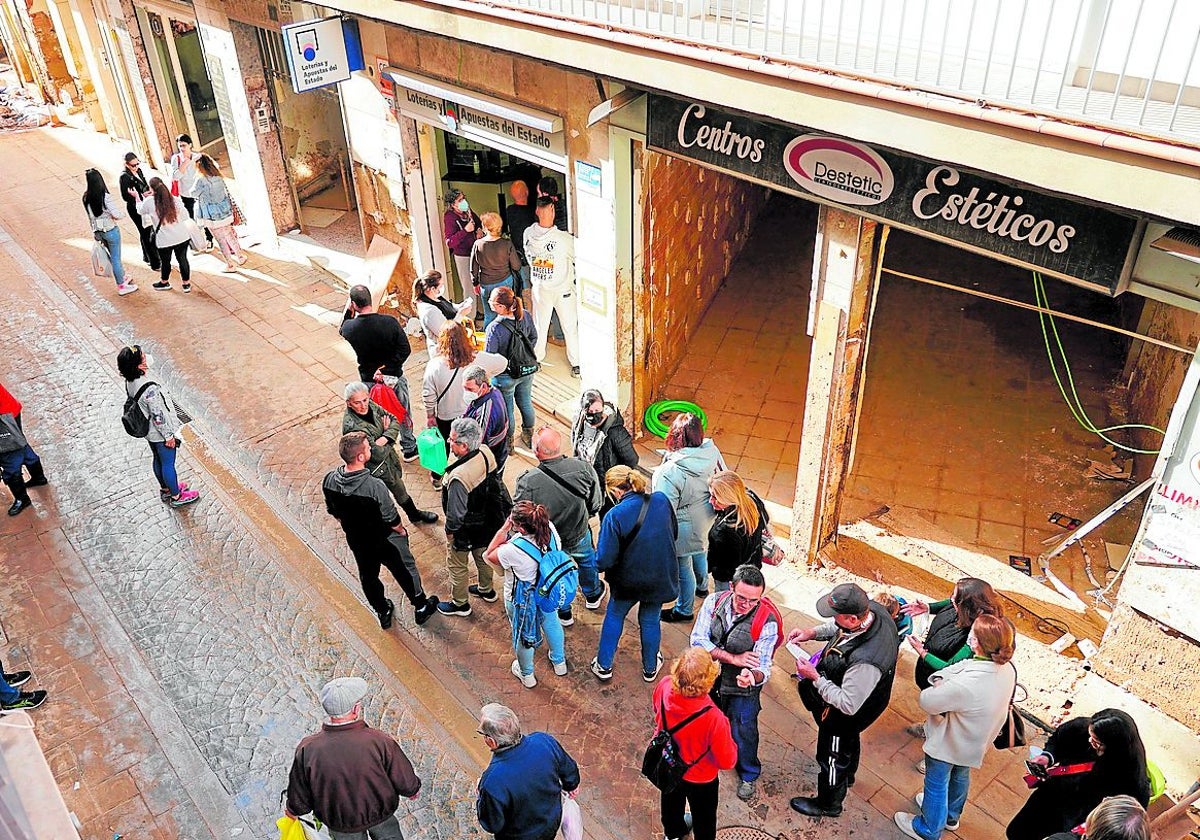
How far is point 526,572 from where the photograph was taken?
19.2 feet

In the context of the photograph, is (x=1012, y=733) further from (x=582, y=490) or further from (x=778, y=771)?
(x=582, y=490)

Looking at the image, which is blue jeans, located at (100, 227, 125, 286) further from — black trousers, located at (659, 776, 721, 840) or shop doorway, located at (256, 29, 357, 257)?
black trousers, located at (659, 776, 721, 840)

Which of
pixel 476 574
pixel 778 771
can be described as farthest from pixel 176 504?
pixel 778 771

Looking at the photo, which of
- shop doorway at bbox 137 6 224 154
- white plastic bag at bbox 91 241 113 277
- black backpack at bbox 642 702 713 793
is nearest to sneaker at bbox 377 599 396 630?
black backpack at bbox 642 702 713 793

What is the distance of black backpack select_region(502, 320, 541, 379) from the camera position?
328 inches

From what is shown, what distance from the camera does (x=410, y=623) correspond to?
291 inches

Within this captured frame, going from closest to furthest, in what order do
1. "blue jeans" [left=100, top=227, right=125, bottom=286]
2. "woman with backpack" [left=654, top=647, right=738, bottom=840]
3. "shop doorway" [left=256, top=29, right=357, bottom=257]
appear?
"woman with backpack" [left=654, top=647, right=738, bottom=840], "blue jeans" [left=100, top=227, right=125, bottom=286], "shop doorway" [left=256, top=29, right=357, bottom=257]

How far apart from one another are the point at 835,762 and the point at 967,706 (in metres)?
0.97

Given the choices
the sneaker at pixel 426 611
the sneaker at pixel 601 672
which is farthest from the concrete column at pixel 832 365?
the sneaker at pixel 426 611

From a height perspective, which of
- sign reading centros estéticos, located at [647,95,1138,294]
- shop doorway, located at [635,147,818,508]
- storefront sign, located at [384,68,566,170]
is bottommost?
shop doorway, located at [635,147,818,508]

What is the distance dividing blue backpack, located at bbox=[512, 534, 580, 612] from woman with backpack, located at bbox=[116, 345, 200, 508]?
4.09 meters

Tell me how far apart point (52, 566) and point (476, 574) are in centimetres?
380

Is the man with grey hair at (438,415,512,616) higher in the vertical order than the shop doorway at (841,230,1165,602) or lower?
higher

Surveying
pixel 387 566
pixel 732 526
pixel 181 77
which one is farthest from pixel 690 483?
pixel 181 77
